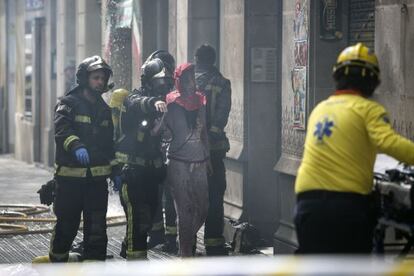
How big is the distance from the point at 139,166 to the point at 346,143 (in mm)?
4426

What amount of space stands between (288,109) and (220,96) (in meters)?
0.66

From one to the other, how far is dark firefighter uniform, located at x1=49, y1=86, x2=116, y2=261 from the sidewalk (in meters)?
1.81

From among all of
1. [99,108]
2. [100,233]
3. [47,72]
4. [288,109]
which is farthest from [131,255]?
[47,72]

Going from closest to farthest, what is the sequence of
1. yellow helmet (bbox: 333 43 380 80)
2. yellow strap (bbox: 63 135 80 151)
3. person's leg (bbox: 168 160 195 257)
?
1. yellow helmet (bbox: 333 43 380 80)
2. yellow strap (bbox: 63 135 80 151)
3. person's leg (bbox: 168 160 195 257)

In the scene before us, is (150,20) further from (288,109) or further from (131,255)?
(131,255)

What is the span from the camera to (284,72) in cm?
1215

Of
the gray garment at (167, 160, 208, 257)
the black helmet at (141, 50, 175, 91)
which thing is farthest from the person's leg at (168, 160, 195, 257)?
the black helmet at (141, 50, 175, 91)

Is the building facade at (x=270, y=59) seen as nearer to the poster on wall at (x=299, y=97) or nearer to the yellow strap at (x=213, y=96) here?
the poster on wall at (x=299, y=97)

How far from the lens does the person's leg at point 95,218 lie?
10109mm

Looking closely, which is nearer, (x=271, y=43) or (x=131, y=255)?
(x=131, y=255)

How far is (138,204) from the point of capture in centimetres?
1066

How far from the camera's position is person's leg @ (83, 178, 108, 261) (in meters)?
10.1

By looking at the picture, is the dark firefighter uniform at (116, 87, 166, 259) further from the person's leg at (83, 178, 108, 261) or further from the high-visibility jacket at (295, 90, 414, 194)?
the high-visibility jacket at (295, 90, 414, 194)

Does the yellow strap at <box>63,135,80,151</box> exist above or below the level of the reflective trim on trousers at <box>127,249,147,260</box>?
above
